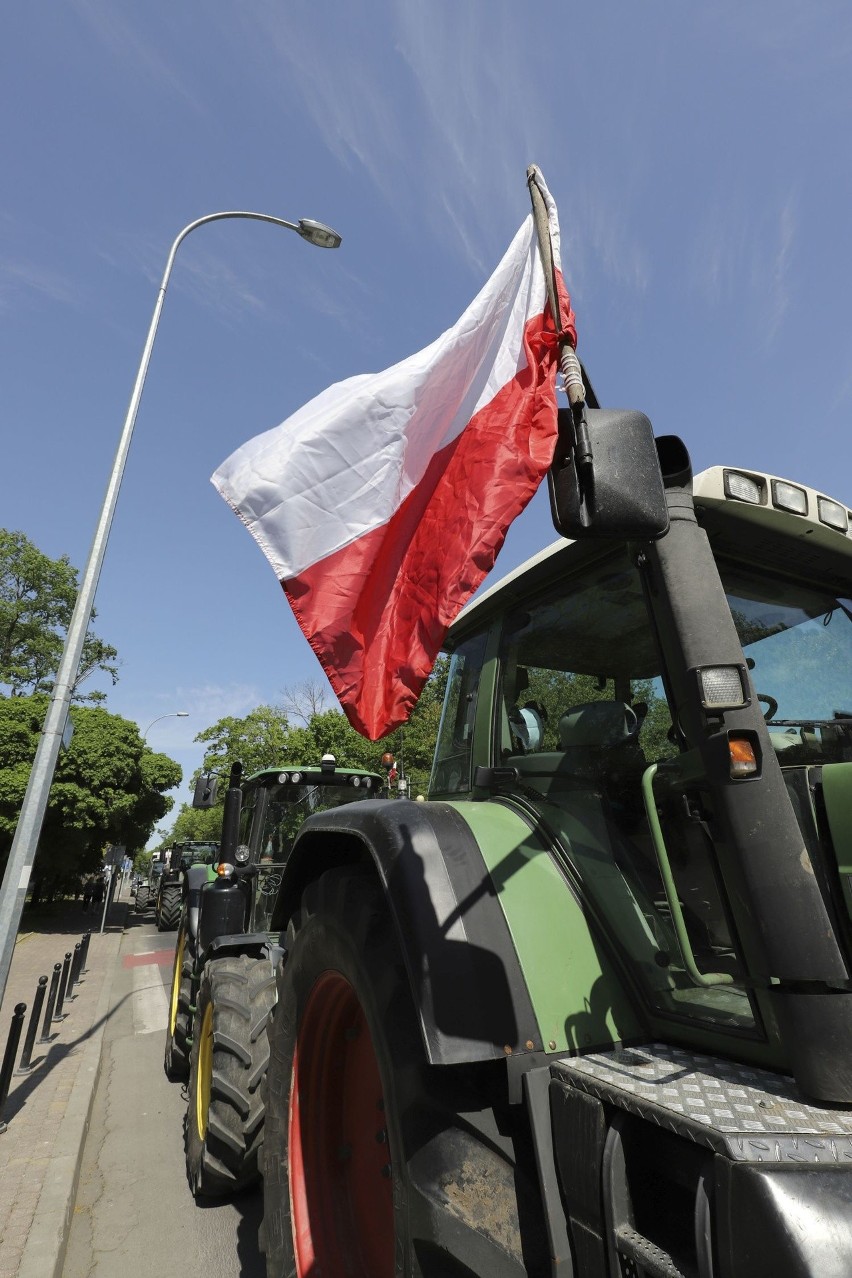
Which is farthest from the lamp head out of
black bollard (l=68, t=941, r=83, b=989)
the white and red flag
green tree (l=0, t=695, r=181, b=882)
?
green tree (l=0, t=695, r=181, b=882)

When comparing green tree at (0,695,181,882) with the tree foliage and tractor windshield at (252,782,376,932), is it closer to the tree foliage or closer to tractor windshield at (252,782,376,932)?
the tree foliage

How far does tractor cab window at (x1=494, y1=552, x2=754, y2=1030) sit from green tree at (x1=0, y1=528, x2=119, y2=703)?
32.4 meters

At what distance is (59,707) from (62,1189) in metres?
3.50

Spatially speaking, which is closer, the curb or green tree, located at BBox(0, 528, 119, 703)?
the curb

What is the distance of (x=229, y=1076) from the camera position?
359cm

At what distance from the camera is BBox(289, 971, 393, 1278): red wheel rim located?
2.39m

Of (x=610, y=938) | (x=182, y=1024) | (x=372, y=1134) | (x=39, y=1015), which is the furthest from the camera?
(x=39, y=1015)

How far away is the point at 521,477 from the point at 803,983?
129 cm

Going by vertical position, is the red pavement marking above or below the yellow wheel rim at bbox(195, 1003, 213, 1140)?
below

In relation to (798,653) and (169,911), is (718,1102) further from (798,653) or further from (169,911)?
(169,911)

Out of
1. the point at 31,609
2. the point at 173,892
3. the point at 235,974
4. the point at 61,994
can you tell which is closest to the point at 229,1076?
the point at 235,974

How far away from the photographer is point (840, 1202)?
111cm

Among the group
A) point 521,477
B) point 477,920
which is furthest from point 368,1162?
point 521,477

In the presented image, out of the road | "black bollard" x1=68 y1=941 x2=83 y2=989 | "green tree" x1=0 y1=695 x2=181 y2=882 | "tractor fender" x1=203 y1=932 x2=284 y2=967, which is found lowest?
the road
